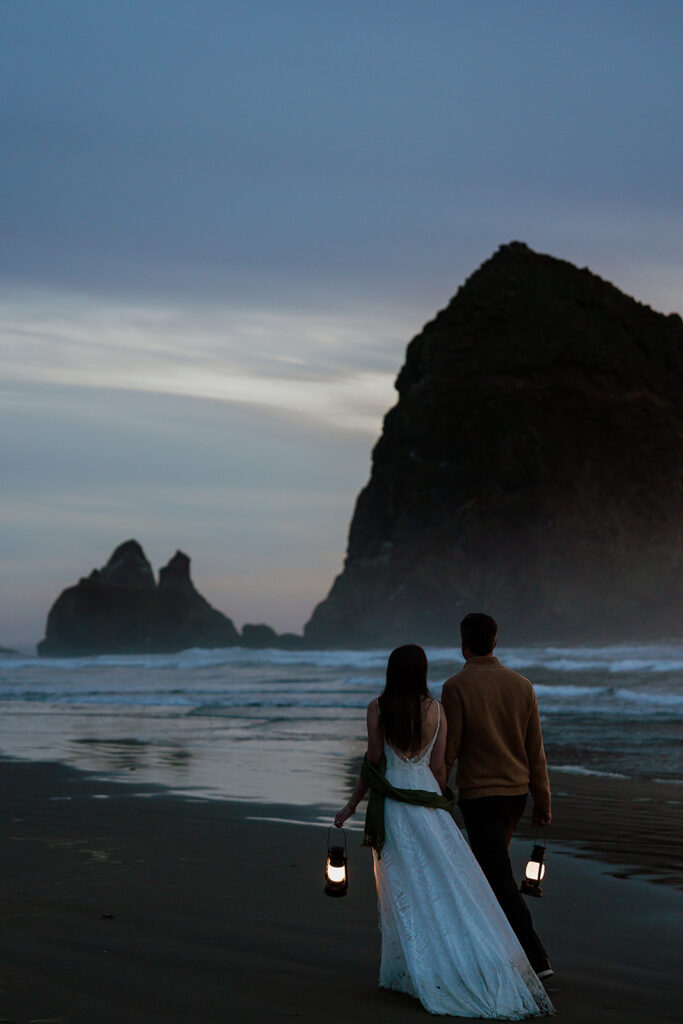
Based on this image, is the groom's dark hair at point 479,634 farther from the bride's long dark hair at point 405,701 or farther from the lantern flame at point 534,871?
the lantern flame at point 534,871

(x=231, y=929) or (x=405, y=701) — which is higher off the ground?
(x=405, y=701)

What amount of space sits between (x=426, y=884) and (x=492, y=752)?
0.68 metres

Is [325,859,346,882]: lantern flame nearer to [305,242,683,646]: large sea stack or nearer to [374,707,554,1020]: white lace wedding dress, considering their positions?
[374,707,554,1020]: white lace wedding dress

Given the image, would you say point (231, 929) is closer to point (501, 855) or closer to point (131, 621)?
point (501, 855)

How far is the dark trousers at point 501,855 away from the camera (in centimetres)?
453

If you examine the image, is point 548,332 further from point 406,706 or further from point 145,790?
point 406,706

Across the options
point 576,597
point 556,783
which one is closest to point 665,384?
point 576,597

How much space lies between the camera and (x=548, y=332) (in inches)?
3310

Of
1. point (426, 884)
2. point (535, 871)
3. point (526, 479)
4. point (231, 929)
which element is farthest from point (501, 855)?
point (526, 479)

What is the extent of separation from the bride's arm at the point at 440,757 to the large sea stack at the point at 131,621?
96.0 m

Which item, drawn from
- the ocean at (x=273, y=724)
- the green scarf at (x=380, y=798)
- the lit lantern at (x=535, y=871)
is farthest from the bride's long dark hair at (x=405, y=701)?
the ocean at (x=273, y=724)

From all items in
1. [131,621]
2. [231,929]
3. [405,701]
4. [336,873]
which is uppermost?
[131,621]

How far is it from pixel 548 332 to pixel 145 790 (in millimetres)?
77166

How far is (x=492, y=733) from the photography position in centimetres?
464
